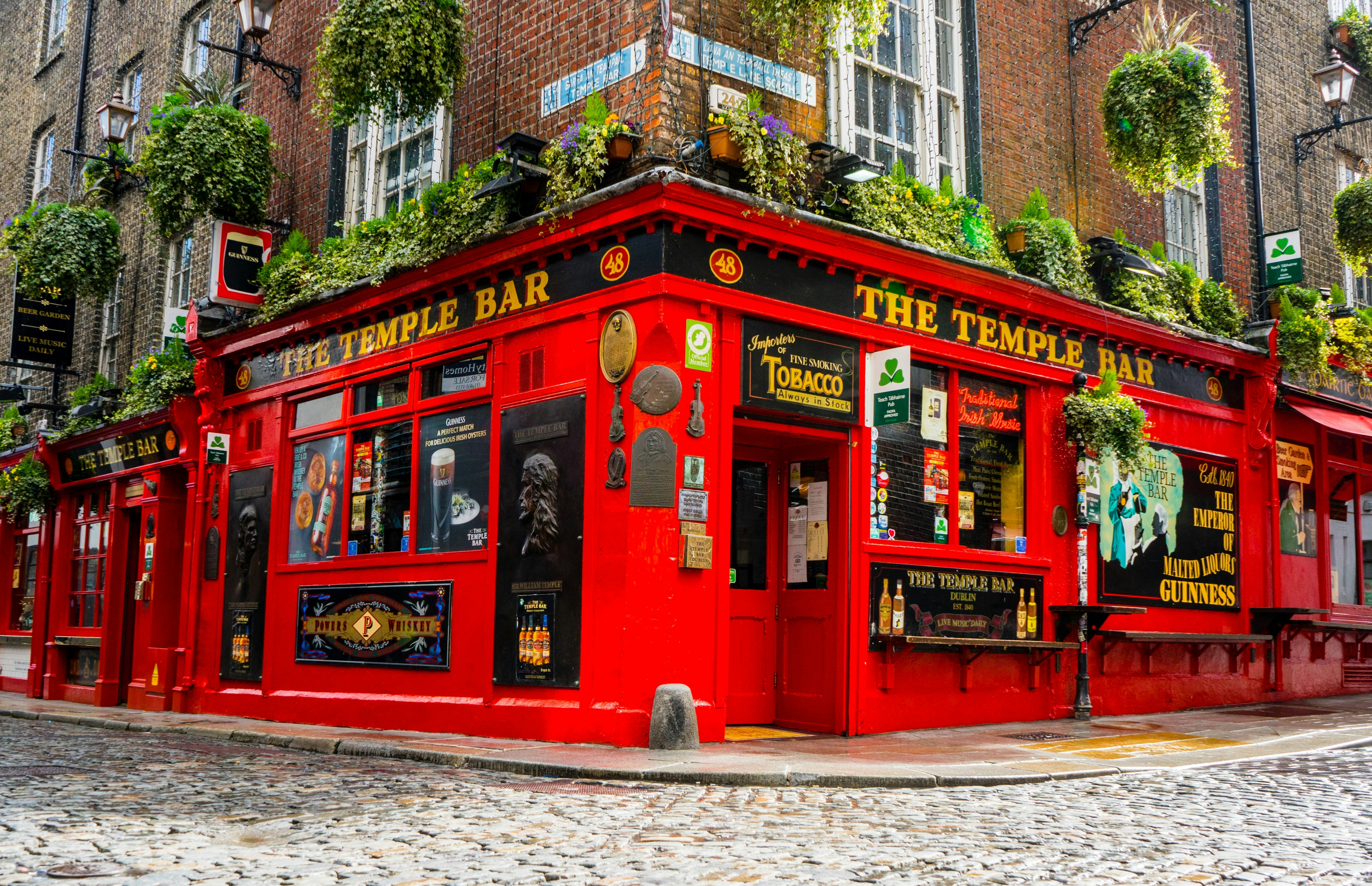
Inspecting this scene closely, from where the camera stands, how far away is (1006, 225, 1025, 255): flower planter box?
40.2ft

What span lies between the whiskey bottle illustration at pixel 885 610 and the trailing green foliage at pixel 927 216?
122 inches

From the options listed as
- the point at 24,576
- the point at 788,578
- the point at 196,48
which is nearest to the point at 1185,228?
the point at 788,578

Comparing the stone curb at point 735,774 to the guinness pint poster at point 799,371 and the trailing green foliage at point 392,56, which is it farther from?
the trailing green foliage at point 392,56

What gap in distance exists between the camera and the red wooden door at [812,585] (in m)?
10.5

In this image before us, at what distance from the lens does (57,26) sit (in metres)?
22.2

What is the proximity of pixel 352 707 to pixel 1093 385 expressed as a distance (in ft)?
27.0

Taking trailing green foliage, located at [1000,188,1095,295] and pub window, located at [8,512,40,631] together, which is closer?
trailing green foliage, located at [1000,188,1095,295]

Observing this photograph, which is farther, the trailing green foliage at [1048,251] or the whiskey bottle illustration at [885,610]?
the trailing green foliage at [1048,251]

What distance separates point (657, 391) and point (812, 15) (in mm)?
3528

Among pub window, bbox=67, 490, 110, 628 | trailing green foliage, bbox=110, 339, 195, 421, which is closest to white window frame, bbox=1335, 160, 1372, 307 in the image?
trailing green foliage, bbox=110, 339, 195, 421

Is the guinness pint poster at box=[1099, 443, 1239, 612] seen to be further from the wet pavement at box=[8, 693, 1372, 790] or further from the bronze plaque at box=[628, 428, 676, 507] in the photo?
the bronze plaque at box=[628, 428, 676, 507]

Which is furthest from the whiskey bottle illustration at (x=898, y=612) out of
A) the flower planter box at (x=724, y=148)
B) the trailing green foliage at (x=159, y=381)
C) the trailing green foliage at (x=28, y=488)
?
the trailing green foliage at (x=28, y=488)

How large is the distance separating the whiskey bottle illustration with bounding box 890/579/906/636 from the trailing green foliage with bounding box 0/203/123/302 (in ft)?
42.5

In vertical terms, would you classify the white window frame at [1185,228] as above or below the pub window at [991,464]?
above
